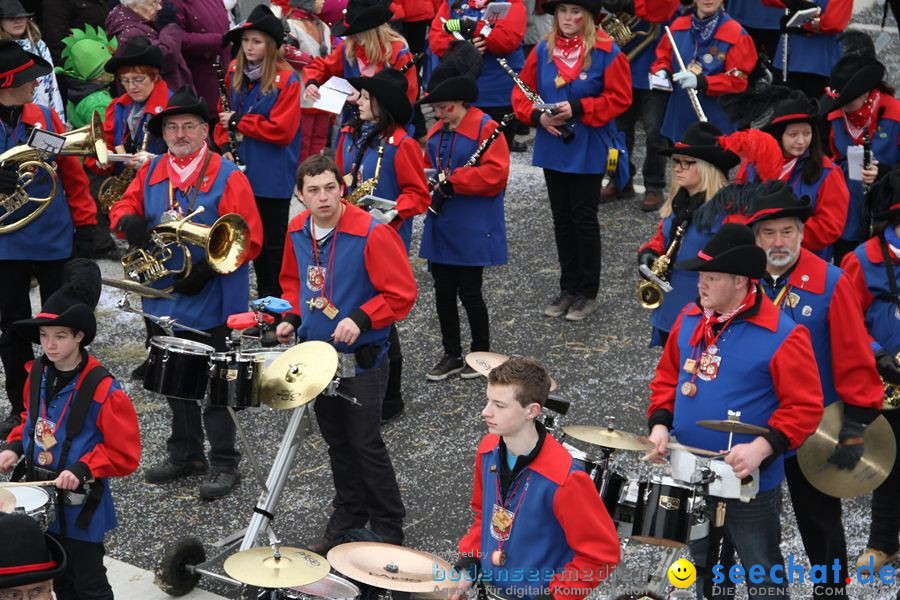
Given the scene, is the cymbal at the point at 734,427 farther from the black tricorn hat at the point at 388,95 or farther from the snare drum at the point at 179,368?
the black tricorn hat at the point at 388,95

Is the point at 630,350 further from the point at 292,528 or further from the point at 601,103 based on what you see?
the point at 292,528

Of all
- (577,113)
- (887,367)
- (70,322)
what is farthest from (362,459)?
(577,113)

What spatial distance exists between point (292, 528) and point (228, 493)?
0.57 meters

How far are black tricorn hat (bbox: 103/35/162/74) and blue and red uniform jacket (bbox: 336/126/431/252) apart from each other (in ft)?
4.70

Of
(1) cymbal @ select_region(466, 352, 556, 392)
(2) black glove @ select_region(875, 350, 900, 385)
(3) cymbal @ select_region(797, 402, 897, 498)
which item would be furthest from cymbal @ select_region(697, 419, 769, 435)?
(2) black glove @ select_region(875, 350, 900, 385)

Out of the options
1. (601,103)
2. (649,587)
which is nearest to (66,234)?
(601,103)

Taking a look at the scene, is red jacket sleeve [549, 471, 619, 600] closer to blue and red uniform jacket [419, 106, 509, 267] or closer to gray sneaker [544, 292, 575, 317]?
blue and red uniform jacket [419, 106, 509, 267]

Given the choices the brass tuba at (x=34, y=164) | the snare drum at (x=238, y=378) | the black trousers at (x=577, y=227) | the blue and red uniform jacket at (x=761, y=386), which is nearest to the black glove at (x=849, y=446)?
the blue and red uniform jacket at (x=761, y=386)

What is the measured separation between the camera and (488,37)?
10.7 metres

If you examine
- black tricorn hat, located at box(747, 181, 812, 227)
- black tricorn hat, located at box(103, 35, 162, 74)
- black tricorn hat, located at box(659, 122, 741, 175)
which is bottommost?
black tricorn hat, located at box(747, 181, 812, 227)

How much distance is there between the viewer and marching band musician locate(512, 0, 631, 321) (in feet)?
30.4

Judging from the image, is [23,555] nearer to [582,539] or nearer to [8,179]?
[582,539]

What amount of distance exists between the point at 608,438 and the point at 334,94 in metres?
4.83

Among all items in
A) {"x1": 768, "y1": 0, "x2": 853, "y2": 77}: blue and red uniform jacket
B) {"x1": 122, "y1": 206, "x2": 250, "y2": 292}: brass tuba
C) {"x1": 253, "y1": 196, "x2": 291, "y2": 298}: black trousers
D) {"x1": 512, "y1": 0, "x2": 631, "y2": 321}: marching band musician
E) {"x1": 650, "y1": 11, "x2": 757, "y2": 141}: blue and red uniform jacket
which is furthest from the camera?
{"x1": 768, "y1": 0, "x2": 853, "y2": 77}: blue and red uniform jacket
